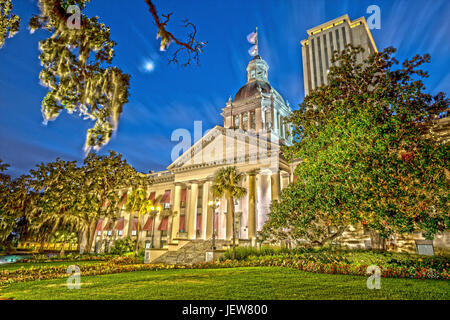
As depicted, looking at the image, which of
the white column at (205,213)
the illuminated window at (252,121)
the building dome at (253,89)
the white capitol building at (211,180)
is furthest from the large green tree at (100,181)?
the building dome at (253,89)

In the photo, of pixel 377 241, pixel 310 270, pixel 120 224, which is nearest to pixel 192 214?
pixel 120 224

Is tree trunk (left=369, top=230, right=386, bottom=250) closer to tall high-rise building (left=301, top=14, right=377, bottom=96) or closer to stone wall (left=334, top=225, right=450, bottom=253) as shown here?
stone wall (left=334, top=225, right=450, bottom=253)

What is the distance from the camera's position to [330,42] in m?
72.8

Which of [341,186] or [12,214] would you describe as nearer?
[341,186]

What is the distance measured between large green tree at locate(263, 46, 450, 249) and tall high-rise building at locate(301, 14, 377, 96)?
58.2 meters

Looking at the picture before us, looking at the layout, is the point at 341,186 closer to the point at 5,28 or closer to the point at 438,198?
the point at 438,198

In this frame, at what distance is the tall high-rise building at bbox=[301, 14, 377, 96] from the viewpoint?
70750 millimetres

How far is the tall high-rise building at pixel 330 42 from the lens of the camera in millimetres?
70750

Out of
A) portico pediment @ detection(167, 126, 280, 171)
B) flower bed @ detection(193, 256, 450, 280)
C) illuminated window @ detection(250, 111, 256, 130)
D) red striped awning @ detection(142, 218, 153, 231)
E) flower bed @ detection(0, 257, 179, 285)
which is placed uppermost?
illuminated window @ detection(250, 111, 256, 130)

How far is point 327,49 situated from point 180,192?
2413 inches

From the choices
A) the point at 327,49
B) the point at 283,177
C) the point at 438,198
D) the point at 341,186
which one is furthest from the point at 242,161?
the point at 327,49

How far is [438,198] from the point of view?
479 inches

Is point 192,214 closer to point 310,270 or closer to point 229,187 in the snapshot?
point 229,187

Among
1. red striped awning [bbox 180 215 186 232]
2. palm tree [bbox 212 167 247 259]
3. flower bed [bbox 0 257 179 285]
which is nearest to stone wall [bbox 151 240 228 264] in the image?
palm tree [bbox 212 167 247 259]
